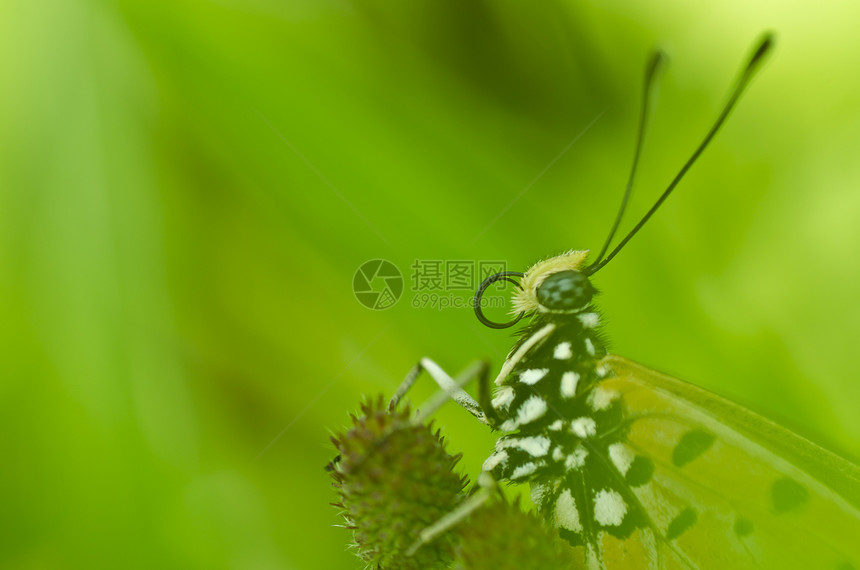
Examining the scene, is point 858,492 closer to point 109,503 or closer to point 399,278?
point 399,278

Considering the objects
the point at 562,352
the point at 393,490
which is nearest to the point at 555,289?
the point at 562,352

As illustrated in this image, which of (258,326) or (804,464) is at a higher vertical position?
(258,326)

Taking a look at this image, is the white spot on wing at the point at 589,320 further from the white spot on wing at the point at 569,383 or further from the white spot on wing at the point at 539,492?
the white spot on wing at the point at 539,492

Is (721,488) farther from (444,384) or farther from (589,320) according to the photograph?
(444,384)

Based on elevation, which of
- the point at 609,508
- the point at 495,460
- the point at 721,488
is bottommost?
the point at 721,488

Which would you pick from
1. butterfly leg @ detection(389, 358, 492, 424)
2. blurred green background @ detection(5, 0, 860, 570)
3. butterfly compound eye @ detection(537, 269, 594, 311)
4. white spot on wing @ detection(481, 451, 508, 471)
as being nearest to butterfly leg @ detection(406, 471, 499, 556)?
butterfly leg @ detection(389, 358, 492, 424)

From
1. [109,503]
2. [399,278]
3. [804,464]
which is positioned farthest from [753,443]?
[109,503]

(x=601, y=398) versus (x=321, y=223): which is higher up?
(x=321, y=223)

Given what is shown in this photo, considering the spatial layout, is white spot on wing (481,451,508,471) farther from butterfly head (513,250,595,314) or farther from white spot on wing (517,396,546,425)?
butterfly head (513,250,595,314)
